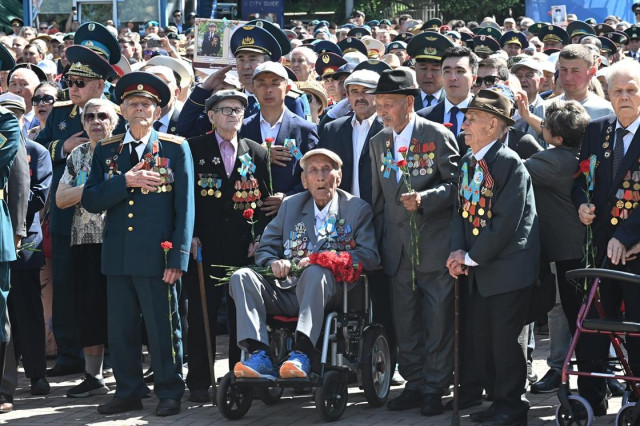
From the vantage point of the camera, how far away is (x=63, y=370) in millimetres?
9523

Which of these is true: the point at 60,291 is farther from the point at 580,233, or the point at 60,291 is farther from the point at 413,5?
the point at 413,5

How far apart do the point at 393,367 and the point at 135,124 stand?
2.54 meters

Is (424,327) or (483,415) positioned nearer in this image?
(483,415)

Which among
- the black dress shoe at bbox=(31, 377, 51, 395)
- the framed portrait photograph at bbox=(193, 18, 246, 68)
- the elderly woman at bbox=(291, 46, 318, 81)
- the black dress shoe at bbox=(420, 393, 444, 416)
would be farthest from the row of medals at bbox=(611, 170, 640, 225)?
the elderly woman at bbox=(291, 46, 318, 81)

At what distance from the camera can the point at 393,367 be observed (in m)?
8.54

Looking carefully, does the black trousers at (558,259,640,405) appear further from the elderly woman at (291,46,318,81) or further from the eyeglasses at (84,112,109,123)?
the elderly woman at (291,46,318,81)

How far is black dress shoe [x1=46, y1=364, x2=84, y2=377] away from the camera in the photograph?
374 inches

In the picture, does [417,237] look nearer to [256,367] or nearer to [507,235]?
[507,235]

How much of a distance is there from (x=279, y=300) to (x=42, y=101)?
3903 millimetres

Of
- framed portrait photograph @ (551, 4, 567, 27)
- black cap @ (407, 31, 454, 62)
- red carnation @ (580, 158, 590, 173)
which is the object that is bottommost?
red carnation @ (580, 158, 590, 173)

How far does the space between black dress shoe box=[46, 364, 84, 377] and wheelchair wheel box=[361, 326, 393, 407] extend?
2697 millimetres

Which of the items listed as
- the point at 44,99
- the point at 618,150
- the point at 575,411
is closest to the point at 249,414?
the point at 575,411

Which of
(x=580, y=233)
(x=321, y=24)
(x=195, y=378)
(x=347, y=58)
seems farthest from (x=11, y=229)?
(x=321, y=24)

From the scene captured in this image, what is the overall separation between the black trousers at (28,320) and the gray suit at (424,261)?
2663 millimetres
